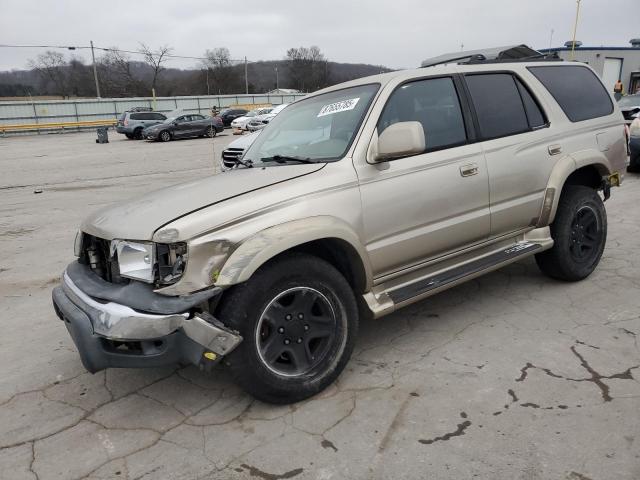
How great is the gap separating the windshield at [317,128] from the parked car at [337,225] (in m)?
0.02

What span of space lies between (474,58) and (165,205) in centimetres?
291

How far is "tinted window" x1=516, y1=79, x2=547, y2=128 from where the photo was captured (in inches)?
161

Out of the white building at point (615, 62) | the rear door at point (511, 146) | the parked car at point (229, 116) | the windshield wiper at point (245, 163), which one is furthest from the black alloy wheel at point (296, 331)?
the white building at point (615, 62)

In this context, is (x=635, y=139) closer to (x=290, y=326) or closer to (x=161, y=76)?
(x=290, y=326)

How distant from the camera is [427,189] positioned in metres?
3.33

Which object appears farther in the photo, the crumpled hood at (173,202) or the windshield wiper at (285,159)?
the windshield wiper at (285,159)

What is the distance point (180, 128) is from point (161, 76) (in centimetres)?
5728

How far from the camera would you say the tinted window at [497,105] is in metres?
3.79

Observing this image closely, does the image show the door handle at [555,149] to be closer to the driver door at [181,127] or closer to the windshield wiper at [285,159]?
the windshield wiper at [285,159]

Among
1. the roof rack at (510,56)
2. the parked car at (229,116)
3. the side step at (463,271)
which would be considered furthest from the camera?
the parked car at (229,116)

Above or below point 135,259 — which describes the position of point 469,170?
above

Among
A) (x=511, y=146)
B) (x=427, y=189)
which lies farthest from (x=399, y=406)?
(x=511, y=146)

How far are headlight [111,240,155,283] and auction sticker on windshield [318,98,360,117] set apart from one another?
5.45 feet

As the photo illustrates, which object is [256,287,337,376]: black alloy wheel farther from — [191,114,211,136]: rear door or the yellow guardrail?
the yellow guardrail
